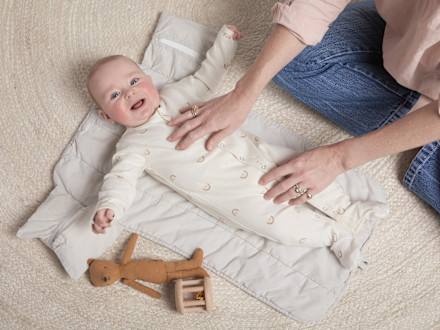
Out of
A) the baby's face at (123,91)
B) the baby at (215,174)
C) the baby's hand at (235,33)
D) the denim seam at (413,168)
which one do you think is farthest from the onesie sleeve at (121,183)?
the denim seam at (413,168)

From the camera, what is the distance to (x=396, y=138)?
0.94 meters

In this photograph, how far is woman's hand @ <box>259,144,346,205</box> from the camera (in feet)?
3.35

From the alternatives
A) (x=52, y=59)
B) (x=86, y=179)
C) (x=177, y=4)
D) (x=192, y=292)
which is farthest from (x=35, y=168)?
(x=177, y=4)

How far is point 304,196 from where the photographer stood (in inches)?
41.5

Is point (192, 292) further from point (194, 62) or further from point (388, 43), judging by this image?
point (388, 43)

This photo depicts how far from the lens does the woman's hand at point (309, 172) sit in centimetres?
102

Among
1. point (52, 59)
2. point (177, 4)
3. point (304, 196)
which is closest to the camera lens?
point (304, 196)

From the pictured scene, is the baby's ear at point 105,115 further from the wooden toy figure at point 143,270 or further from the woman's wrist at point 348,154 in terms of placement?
the woman's wrist at point 348,154

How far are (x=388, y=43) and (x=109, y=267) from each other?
3.13 ft

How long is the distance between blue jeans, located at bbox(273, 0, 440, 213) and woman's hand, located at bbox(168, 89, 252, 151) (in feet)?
0.90

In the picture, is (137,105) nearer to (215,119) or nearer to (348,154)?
(215,119)

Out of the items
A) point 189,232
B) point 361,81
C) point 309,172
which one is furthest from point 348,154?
point 189,232

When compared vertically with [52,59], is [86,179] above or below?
below

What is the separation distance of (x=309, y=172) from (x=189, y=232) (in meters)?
0.40
